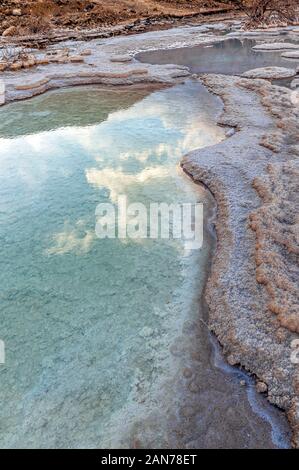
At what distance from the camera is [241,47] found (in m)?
17.7

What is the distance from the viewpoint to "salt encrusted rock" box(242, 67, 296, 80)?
12352mm

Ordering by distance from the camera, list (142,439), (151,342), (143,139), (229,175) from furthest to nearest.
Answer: (143,139)
(229,175)
(151,342)
(142,439)

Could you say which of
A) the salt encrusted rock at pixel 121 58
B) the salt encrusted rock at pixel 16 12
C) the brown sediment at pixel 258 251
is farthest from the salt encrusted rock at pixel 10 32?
the brown sediment at pixel 258 251

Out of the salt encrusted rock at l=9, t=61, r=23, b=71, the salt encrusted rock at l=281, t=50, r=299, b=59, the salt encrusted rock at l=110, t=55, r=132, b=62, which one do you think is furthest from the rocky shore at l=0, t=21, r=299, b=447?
the salt encrusted rock at l=281, t=50, r=299, b=59

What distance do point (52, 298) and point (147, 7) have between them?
98.1ft

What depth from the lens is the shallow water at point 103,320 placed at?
3.19m

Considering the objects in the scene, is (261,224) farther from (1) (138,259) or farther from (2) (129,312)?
(2) (129,312)

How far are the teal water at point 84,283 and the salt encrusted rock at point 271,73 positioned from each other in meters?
4.90

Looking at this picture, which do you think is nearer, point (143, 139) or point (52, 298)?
point (52, 298)

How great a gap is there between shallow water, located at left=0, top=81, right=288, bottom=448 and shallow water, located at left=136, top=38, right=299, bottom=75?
7.73 meters

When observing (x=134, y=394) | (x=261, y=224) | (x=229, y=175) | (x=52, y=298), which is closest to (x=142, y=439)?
(x=134, y=394)

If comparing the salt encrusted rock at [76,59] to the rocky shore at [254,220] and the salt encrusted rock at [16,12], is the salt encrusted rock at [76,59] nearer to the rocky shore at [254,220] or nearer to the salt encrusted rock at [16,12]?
the rocky shore at [254,220]

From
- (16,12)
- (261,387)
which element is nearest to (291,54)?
(261,387)

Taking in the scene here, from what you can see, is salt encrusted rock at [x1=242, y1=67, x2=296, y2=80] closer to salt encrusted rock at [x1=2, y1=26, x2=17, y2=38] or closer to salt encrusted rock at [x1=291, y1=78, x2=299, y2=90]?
salt encrusted rock at [x1=291, y1=78, x2=299, y2=90]
